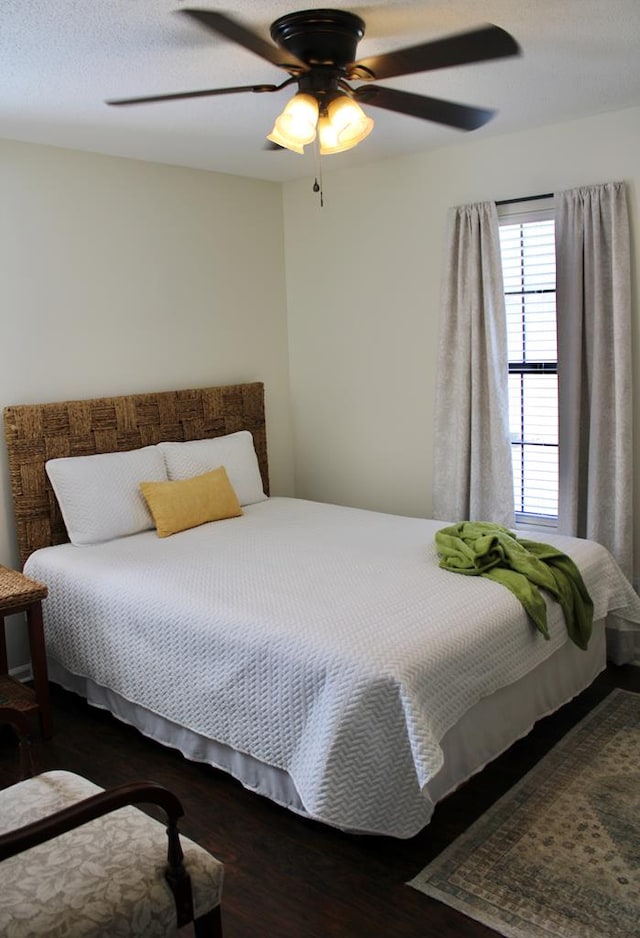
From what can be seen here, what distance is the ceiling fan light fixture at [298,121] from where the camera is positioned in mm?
2447

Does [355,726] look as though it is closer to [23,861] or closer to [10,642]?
[23,861]

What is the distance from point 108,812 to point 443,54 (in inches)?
88.4

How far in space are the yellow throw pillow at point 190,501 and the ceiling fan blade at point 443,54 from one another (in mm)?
2060

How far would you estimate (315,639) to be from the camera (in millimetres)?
2520

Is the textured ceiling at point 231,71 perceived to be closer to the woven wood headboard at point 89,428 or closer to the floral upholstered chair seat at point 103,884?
the woven wood headboard at point 89,428

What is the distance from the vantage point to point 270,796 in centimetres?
266

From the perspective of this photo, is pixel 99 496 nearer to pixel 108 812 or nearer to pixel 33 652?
pixel 33 652

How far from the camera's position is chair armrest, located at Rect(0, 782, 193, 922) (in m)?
1.47

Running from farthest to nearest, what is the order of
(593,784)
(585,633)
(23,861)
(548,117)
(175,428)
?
(175,428) → (548,117) → (585,633) → (593,784) → (23,861)

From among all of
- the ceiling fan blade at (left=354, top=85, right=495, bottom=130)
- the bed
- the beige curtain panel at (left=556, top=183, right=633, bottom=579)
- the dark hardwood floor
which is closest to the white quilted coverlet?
the bed

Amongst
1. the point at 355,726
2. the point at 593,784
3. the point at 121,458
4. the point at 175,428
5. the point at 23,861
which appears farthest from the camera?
the point at 175,428

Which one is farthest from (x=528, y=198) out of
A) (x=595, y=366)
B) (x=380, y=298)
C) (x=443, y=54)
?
(x=443, y=54)

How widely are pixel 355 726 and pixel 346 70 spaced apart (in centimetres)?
197

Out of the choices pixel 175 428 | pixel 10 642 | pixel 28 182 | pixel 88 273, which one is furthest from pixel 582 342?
pixel 10 642
